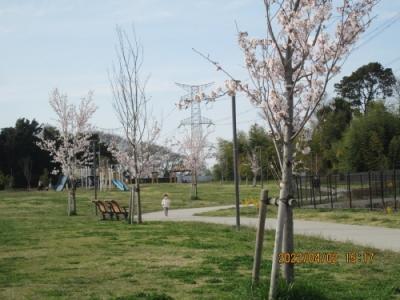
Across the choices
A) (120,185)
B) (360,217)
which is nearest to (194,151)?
(120,185)

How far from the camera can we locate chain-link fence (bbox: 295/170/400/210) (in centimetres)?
2794

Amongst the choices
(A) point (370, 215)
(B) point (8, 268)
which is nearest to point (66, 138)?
(A) point (370, 215)

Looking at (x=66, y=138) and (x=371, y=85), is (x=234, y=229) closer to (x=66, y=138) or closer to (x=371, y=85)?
(x=66, y=138)

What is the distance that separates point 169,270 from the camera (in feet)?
33.2

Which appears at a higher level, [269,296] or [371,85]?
[371,85]

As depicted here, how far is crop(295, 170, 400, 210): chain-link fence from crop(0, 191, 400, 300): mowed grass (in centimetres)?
1320

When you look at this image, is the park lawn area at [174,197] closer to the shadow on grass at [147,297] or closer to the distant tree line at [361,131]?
the distant tree line at [361,131]

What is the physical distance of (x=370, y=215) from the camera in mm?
22703

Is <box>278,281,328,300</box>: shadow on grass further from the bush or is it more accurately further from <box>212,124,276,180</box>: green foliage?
<box>212,124,276,180</box>: green foliage

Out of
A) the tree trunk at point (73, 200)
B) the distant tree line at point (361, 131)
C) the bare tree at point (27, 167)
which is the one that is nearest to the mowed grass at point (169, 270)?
the tree trunk at point (73, 200)

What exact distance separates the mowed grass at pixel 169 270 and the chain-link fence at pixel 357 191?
43.3ft

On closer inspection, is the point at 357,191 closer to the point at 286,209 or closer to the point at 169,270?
the point at 169,270

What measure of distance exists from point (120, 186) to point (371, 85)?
4001 centimetres

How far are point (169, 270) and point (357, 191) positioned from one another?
26627 mm
